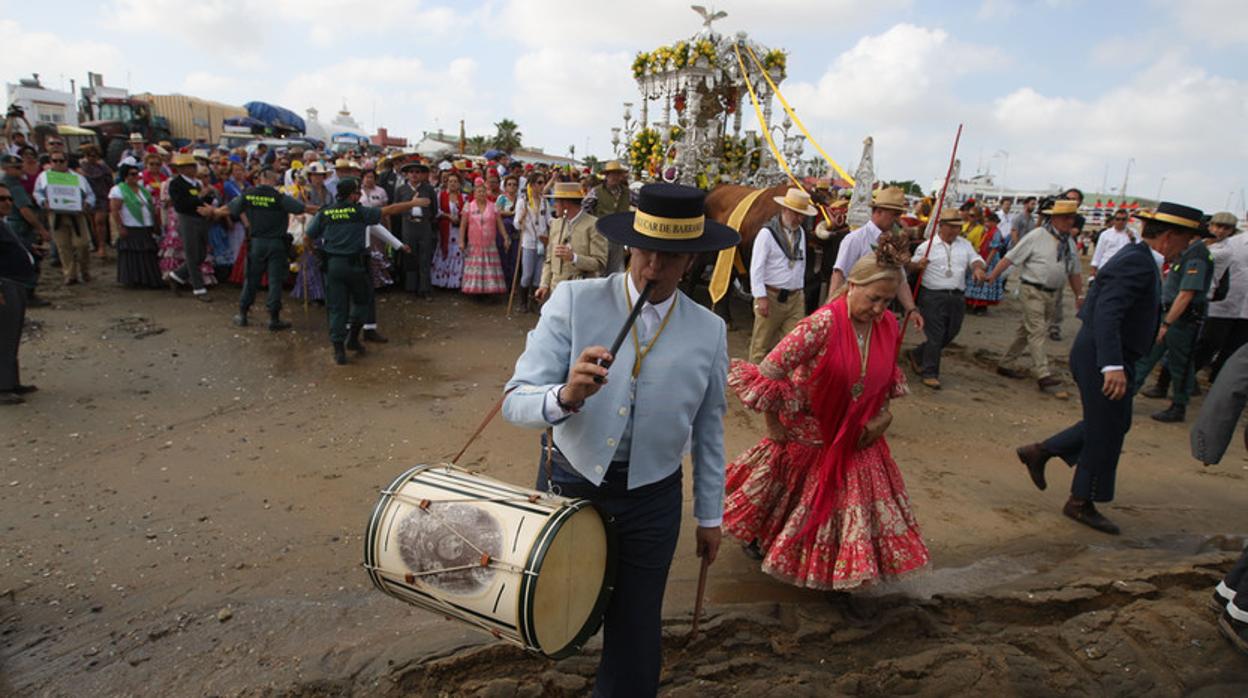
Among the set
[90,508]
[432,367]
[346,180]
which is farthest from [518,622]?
[346,180]

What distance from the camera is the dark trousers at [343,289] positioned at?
6.91 metres

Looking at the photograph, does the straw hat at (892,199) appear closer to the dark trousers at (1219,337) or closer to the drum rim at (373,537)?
the dark trousers at (1219,337)

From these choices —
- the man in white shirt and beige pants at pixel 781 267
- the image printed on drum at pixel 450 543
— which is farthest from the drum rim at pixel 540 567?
the man in white shirt and beige pants at pixel 781 267

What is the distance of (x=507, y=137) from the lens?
49.7 meters

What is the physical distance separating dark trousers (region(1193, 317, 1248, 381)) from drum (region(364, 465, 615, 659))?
7673 millimetres

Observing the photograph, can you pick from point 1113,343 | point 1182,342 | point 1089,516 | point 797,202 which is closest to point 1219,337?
point 1182,342

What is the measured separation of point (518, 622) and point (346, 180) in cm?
592

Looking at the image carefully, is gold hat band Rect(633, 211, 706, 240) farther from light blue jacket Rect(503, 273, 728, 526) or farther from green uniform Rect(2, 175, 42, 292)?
green uniform Rect(2, 175, 42, 292)

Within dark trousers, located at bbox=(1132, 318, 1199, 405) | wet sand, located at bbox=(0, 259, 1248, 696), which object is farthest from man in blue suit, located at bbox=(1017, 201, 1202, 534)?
dark trousers, located at bbox=(1132, 318, 1199, 405)

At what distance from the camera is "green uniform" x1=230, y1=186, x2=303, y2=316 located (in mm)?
7535

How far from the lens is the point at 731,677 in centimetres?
299

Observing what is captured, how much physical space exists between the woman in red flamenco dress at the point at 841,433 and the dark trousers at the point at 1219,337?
19.0 ft

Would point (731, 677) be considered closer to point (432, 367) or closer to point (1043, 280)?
point (432, 367)

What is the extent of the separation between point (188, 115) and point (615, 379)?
4514 cm
